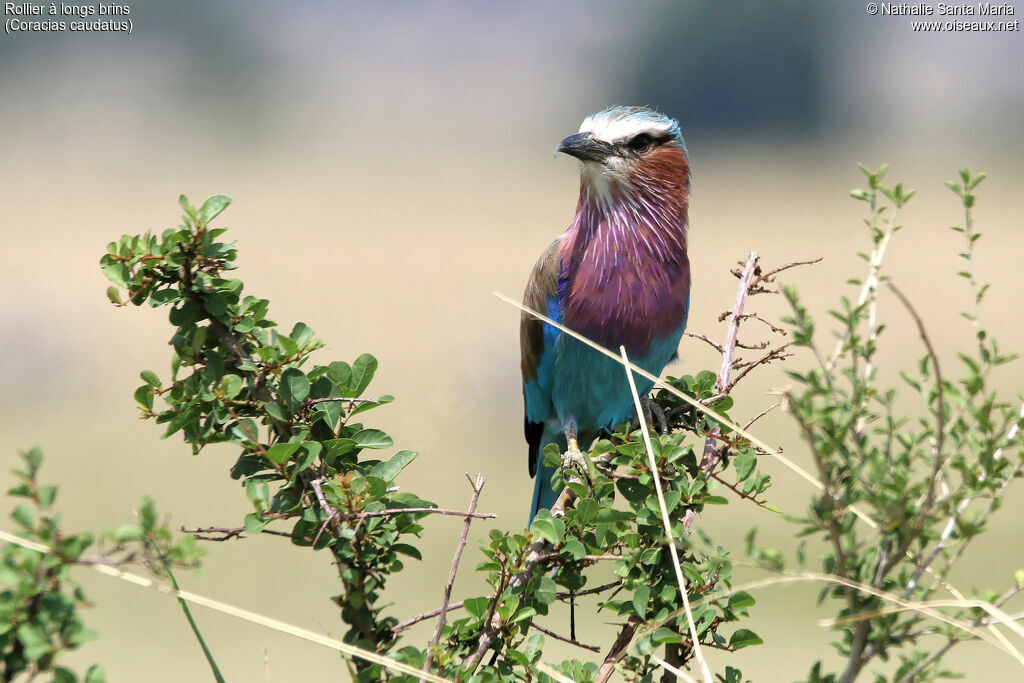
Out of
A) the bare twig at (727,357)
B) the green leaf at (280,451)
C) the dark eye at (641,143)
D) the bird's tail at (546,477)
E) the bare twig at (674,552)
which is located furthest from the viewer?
the bird's tail at (546,477)

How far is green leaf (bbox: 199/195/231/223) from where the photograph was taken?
5.30 feet

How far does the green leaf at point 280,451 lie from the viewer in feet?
5.11

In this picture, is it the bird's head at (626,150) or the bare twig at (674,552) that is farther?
the bird's head at (626,150)

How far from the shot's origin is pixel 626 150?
9.37 feet

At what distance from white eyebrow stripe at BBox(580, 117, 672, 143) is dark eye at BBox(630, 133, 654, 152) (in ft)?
0.03

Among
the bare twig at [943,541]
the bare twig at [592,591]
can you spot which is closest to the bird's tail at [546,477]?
the bare twig at [592,591]

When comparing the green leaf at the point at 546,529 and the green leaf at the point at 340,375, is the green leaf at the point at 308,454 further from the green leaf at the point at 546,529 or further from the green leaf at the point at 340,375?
the green leaf at the point at 546,529

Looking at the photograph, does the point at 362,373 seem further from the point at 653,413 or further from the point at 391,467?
the point at 653,413

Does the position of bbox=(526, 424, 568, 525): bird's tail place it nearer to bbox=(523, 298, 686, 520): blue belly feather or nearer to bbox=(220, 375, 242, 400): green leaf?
bbox=(523, 298, 686, 520): blue belly feather

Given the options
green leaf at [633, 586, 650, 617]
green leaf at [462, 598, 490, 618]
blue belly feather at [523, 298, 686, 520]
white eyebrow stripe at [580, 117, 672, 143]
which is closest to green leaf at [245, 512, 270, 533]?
green leaf at [462, 598, 490, 618]

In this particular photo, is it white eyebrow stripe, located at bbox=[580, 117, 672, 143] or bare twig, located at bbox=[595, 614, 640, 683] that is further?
white eyebrow stripe, located at bbox=[580, 117, 672, 143]

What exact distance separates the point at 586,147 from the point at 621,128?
0.11m

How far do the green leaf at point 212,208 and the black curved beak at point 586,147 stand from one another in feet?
4.09

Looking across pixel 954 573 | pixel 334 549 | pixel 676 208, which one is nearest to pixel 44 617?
pixel 334 549
